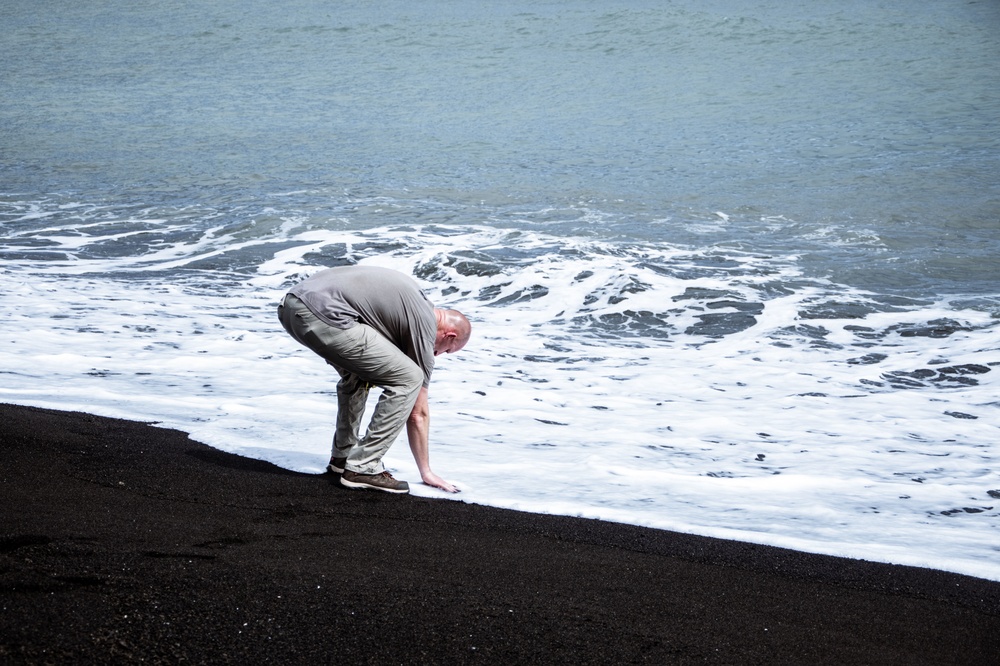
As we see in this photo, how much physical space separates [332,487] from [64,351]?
4.06 meters

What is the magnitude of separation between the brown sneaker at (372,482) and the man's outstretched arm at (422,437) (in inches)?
6.1

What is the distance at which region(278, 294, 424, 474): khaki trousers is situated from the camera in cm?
422

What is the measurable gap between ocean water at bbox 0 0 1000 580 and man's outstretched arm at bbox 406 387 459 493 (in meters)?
0.09

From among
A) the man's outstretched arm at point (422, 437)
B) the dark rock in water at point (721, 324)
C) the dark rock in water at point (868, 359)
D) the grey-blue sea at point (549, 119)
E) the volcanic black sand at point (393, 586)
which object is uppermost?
the grey-blue sea at point (549, 119)

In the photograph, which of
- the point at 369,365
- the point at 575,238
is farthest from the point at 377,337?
the point at 575,238

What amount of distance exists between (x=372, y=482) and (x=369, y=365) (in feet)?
1.89

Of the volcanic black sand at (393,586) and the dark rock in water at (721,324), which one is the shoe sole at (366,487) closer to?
the volcanic black sand at (393,586)

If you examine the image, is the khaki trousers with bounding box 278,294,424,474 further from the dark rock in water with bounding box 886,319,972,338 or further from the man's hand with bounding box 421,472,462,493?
the dark rock in water with bounding box 886,319,972,338

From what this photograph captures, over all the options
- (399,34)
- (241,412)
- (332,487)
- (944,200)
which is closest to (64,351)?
(241,412)

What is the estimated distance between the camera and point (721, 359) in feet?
29.1

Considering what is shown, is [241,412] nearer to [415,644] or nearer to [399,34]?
[415,644]

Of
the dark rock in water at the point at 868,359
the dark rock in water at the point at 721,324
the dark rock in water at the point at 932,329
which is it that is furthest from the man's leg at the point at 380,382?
the dark rock in water at the point at 932,329

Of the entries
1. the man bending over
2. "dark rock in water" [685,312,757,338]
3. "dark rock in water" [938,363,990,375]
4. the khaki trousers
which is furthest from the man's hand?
"dark rock in water" [685,312,757,338]

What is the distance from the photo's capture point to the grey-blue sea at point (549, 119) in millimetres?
17453
